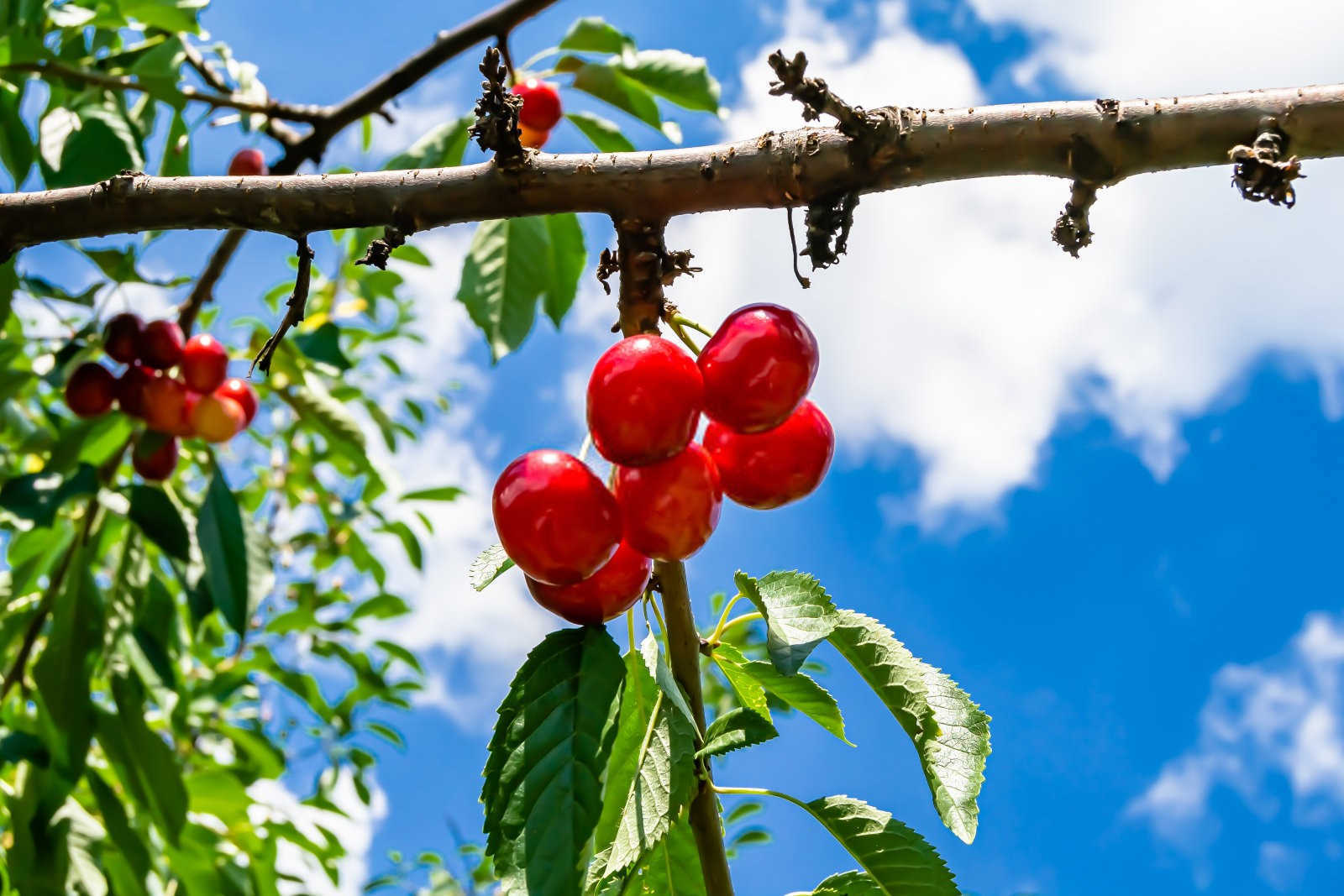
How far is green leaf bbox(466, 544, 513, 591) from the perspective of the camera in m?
1.29

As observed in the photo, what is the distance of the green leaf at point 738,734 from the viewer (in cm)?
118

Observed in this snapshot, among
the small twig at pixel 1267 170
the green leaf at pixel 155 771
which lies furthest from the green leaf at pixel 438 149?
the small twig at pixel 1267 170

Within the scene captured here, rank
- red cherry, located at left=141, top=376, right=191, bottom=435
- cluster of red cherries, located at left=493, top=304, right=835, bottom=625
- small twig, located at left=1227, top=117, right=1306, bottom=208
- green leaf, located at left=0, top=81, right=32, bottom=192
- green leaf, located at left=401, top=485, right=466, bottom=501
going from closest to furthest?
small twig, located at left=1227, top=117, right=1306, bottom=208 < cluster of red cherries, located at left=493, top=304, right=835, bottom=625 < green leaf, located at left=0, top=81, right=32, bottom=192 < red cherry, located at left=141, top=376, right=191, bottom=435 < green leaf, located at left=401, top=485, right=466, bottom=501

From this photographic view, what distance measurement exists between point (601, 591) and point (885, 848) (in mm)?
432

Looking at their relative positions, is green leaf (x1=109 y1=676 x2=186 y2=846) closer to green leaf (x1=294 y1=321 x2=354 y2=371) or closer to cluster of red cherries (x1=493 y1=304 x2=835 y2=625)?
green leaf (x1=294 y1=321 x2=354 y2=371)

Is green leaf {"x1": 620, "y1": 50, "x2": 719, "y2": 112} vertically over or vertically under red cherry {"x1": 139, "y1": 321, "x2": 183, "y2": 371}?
over

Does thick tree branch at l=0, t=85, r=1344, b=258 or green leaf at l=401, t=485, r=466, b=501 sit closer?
thick tree branch at l=0, t=85, r=1344, b=258

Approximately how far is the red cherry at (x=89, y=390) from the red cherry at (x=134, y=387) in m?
0.03

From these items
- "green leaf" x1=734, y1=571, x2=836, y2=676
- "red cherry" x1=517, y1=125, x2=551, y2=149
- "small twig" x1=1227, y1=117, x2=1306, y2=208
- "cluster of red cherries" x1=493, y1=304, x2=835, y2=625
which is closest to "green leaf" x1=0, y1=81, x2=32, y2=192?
"red cherry" x1=517, y1=125, x2=551, y2=149

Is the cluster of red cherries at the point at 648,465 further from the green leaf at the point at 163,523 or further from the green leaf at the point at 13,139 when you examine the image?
the green leaf at the point at 13,139

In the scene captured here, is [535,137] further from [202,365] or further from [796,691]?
[796,691]

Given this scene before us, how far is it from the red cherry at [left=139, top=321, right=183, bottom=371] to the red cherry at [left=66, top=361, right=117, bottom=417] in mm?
117

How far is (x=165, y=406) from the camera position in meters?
3.20

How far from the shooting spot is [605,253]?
1201 mm
